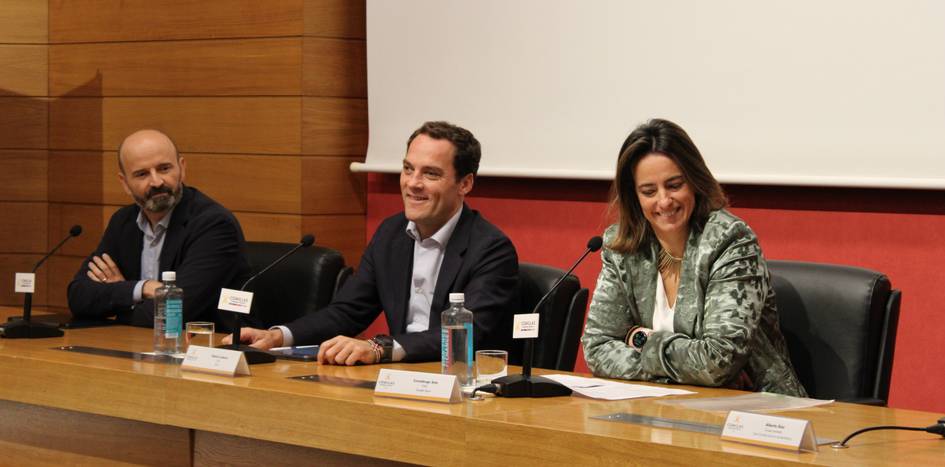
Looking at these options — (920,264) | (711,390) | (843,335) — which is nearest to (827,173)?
(920,264)

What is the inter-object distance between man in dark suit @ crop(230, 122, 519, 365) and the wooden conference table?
1.16 ft

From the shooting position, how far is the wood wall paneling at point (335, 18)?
5.17 meters

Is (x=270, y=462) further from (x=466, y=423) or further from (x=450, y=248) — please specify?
(x=450, y=248)

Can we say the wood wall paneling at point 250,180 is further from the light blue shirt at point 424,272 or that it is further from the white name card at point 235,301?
the white name card at point 235,301

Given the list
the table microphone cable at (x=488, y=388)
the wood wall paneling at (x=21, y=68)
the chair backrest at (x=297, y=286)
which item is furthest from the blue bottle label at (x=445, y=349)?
the wood wall paneling at (x=21, y=68)

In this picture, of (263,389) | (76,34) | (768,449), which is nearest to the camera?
(768,449)

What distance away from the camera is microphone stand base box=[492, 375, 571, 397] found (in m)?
2.53

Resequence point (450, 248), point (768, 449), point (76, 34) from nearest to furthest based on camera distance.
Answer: point (768, 449)
point (450, 248)
point (76, 34)

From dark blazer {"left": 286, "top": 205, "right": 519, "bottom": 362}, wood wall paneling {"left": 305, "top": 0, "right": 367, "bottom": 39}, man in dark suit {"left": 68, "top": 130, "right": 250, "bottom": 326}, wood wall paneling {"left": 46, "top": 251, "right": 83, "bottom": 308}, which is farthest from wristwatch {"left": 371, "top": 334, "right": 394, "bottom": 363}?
wood wall paneling {"left": 46, "top": 251, "right": 83, "bottom": 308}

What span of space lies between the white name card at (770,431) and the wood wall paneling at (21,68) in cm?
469

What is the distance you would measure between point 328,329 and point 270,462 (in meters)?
0.89

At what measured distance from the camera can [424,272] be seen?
3424mm

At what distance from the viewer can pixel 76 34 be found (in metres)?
5.80

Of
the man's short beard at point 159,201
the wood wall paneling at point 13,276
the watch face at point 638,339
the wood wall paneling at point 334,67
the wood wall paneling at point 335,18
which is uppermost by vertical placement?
the wood wall paneling at point 335,18
